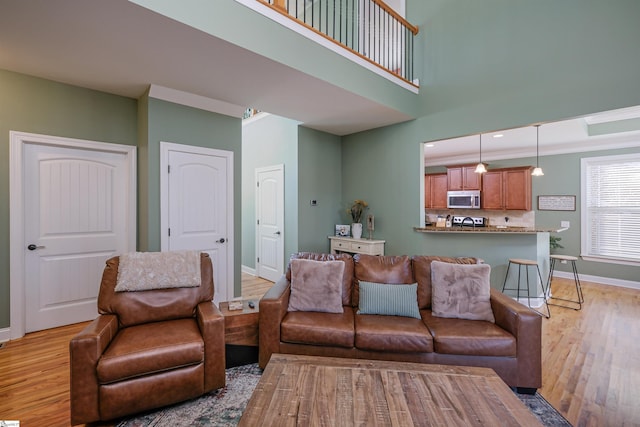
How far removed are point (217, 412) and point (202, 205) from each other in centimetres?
237

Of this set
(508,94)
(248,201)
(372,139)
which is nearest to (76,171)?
(248,201)

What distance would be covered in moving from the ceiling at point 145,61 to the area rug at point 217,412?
8.40 ft

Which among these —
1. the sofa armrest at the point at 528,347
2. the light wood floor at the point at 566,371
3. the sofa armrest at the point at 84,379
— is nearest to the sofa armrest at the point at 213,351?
the sofa armrest at the point at 84,379

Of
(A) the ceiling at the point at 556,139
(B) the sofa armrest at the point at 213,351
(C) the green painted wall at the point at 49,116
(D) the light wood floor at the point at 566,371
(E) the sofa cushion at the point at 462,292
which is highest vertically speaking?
(A) the ceiling at the point at 556,139

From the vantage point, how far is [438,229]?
399 cm

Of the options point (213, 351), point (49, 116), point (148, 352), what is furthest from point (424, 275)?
point (49, 116)

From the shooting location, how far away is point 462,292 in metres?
2.45

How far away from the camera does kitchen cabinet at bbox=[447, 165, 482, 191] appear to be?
6.48 m

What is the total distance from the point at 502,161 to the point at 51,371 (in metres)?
7.65

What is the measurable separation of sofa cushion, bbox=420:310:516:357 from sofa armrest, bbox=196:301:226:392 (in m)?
1.49

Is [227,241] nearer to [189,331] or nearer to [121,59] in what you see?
[189,331]

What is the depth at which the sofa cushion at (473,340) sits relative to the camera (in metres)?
2.06

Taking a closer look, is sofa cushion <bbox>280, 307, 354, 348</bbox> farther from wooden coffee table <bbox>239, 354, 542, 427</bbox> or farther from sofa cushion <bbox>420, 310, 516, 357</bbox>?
sofa cushion <bbox>420, 310, 516, 357</bbox>

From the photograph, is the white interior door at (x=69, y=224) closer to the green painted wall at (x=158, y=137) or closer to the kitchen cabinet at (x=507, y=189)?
the green painted wall at (x=158, y=137)
